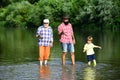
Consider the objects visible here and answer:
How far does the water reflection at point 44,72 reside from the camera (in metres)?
15.1

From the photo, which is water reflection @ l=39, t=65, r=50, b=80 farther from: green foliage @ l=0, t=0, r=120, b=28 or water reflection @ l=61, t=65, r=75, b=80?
green foliage @ l=0, t=0, r=120, b=28

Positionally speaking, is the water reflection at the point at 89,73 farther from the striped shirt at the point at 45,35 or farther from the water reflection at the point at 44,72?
the striped shirt at the point at 45,35

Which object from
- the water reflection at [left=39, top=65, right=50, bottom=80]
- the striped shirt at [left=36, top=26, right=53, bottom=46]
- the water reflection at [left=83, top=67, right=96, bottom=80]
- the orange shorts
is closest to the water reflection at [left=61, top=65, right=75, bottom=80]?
the water reflection at [left=83, top=67, right=96, bottom=80]

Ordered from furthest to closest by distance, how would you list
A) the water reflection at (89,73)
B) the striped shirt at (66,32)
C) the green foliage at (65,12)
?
the green foliage at (65,12) < the striped shirt at (66,32) < the water reflection at (89,73)

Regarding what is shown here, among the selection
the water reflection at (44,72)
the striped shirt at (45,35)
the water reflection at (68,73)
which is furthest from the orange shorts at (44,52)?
the water reflection at (68,73)

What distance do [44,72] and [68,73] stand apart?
96 cm

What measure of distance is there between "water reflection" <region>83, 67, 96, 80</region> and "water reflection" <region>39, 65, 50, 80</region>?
1295mm

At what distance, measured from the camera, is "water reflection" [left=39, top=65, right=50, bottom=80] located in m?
15.1

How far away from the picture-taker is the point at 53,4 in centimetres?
7269

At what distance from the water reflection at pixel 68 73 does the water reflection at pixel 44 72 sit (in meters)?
0.56

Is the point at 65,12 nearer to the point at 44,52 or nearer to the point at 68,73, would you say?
the point at 44,52

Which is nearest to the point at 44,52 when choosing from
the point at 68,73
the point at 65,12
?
the point at 68,73

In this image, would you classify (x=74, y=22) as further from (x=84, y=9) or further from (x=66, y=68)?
(x=66, y=68)

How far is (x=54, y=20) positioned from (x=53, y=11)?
1.44 m
